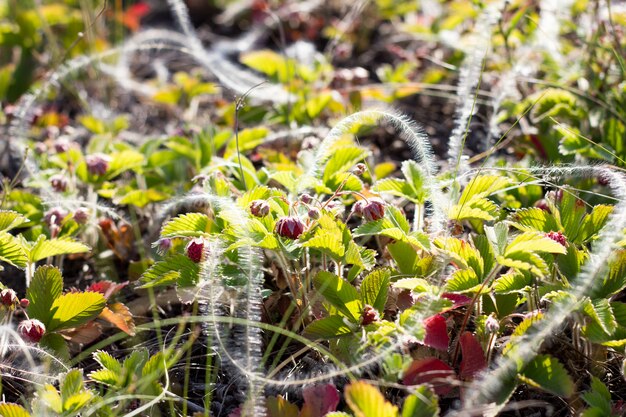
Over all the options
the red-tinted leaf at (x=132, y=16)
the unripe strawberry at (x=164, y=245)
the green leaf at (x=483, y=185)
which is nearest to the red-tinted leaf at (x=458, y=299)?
the green leaf at (x=483, y=185)

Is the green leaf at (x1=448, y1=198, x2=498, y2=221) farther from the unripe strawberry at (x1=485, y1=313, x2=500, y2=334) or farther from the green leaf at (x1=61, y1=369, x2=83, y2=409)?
the green leaf at (x1=61, y1=369, x2=83, y2=409)

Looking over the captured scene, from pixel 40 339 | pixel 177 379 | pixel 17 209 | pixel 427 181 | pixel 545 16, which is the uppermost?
pixel 545 16

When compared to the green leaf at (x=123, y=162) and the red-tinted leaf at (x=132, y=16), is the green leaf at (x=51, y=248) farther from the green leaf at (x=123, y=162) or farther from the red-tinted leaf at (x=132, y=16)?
the red-tinted leaf at (x=132, y=16)

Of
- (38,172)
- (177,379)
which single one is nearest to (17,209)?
(38,172)

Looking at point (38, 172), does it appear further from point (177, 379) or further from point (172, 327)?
point (177, 379)

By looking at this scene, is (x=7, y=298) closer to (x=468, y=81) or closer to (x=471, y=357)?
(x=471, y=357)

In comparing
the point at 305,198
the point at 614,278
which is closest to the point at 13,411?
the point at 305,198
